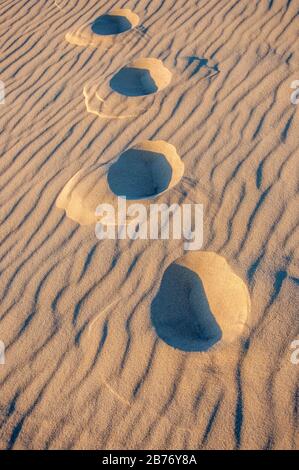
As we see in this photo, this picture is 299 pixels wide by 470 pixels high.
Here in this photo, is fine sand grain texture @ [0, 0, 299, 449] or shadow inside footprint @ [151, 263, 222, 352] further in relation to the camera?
shadow inside footprint @ [151, 263, 222, 352]

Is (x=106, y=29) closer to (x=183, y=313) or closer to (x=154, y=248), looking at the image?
(x=154, y=248)

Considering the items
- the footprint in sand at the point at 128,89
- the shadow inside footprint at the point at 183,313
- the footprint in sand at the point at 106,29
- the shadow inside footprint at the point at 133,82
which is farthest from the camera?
the footprint in sand at the point at 106,29

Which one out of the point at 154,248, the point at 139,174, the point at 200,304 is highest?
the point at 139,174

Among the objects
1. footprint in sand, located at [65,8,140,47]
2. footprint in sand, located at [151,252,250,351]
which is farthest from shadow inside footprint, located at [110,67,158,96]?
footprint in sand, located at [151,252,250,351]

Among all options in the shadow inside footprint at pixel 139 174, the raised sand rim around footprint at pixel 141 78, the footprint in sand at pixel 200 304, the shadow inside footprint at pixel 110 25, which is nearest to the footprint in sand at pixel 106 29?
the shadow inside footprint at pixel 110 25

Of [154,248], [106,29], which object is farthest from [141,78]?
[154,248]

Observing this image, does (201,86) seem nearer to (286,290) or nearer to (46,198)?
(46,198)

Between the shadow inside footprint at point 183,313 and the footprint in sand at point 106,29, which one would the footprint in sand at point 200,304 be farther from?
the footprint in sand at point 106,29

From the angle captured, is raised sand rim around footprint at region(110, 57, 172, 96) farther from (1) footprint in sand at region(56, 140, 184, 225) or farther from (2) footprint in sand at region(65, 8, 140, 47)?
(1) footprint in sand at region(56, 140, 184, 225)
